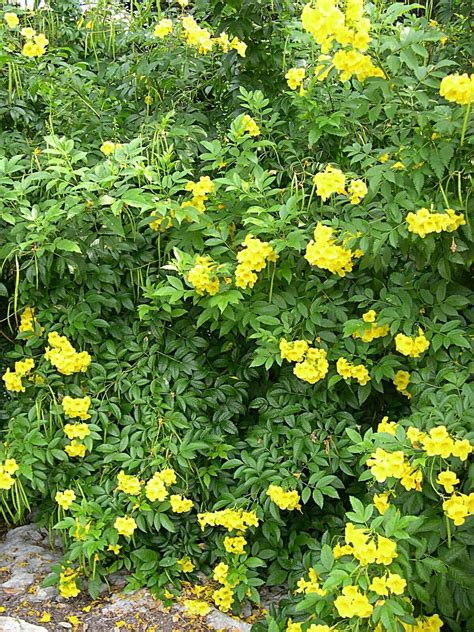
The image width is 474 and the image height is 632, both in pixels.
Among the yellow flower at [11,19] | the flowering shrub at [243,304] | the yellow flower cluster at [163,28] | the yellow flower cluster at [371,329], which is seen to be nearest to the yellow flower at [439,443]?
the flowering shrub at [243,304]

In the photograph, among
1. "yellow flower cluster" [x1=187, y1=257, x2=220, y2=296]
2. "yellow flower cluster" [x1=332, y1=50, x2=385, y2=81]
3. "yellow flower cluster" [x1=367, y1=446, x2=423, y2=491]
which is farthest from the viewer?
"yellow flower cluster" [x1=187, y1=257, x2=220, y2=296]

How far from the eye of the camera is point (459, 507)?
177 centimetres

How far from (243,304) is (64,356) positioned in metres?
0.62

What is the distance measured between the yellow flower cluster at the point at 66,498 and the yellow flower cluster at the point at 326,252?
106cm

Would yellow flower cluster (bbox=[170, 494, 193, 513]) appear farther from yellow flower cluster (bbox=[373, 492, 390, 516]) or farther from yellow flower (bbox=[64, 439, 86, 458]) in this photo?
yellow flower cluster (bbox=[373, 492, 390, 516])

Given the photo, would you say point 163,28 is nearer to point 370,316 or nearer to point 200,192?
point 200,192

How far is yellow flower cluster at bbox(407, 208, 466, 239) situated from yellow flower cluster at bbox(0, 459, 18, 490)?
1433 millimetres

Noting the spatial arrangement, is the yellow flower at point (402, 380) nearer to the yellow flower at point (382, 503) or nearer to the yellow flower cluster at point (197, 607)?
the yellow flower at point (382, 503)

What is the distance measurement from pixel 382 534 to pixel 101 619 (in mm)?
1079

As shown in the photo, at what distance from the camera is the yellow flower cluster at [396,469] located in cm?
183

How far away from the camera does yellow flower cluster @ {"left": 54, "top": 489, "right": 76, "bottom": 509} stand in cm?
242

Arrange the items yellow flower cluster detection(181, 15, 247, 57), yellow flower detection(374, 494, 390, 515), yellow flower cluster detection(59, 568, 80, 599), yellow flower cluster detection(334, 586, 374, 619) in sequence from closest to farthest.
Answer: yellow flower cluster detection(334, 586, 374, 619) → yellow flower detection(374, 494, 390, 515) → yellow flower cluster detection(59, 568, 80, 599) → yellow flower cluster detection(181, 15, 247, 57)

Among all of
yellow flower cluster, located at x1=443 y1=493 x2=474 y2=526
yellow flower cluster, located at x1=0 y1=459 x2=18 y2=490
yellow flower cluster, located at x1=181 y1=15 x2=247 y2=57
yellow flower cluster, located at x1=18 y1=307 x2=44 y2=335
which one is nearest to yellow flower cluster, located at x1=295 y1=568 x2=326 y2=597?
yellow flower cluster, located at x1=443 y1=493 x2=474 y2=526

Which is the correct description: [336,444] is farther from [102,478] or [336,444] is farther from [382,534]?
[102,478]
